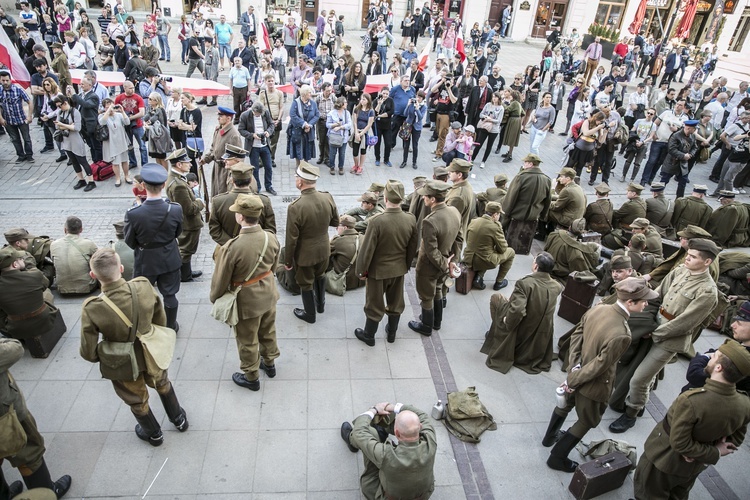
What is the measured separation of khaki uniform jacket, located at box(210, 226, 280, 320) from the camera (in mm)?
4422

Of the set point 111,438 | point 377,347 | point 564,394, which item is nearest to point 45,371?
point 111,438

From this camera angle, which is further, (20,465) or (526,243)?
(526,243)

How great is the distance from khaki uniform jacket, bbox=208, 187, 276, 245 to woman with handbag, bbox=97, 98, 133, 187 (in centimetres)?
469

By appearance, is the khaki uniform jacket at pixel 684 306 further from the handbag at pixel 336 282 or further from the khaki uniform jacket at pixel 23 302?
the khaki uniform jacket at pixel 23 302

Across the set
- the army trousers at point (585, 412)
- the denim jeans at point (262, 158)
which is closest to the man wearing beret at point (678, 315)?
the army trousers at point (585, 412)

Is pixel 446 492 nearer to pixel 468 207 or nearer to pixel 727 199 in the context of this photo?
pixel 468 207

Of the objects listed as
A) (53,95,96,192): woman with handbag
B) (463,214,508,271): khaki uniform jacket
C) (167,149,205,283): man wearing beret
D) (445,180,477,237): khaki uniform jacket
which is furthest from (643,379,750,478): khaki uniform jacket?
(53,95,96,192): woman with handbag

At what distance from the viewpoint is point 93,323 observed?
12.1ft

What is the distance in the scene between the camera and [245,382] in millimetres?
5102

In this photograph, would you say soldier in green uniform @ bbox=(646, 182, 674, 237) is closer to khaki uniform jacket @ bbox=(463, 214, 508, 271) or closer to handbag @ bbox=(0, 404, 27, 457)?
khaki uniform jacket @ bbox=(463, 214, 508, 271)

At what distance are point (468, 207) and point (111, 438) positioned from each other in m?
4.82

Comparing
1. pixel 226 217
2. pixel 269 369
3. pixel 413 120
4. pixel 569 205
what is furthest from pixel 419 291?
pixel 413 120

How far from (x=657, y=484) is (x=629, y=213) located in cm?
528

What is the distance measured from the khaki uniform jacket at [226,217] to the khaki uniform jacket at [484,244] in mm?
2777
